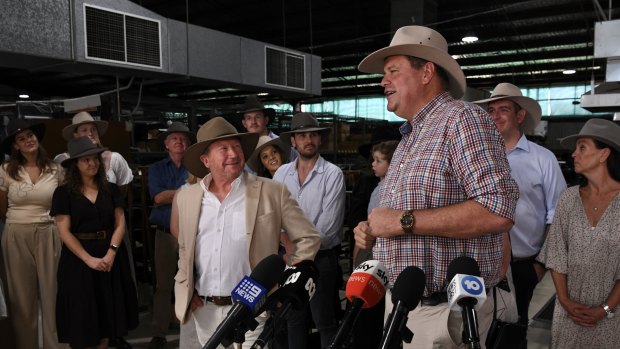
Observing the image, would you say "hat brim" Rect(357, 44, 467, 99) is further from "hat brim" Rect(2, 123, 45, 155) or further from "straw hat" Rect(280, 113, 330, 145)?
"hat brim" Rect(2, 123, 45, 155)

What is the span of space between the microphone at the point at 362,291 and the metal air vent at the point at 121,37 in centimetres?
355

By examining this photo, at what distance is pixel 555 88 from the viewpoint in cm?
2289

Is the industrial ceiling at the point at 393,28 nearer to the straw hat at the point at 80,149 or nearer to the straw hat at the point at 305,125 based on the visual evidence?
the straw hat at the point at 80,149

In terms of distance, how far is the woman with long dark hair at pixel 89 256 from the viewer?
134 inches

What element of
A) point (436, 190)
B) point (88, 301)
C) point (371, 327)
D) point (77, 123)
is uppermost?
point (77, 123)

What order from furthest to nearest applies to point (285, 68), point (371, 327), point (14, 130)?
1. point (285, 68)
2. point (14, 130)
3. point (371, 327)

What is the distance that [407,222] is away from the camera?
1.42m

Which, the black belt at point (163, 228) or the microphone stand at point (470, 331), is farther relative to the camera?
the black belt at point (163, 228)

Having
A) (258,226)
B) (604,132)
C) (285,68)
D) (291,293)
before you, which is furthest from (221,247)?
(285,68)

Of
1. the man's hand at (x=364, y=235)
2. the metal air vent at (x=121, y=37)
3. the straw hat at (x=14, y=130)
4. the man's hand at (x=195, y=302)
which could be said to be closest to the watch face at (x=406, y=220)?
the man's hand at (x=364, y=235)

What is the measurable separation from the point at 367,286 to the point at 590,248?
1.85 m

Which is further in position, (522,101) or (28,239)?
(28,239)

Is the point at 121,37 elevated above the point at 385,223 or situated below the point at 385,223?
above

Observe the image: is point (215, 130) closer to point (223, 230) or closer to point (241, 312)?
point (223, 230)
